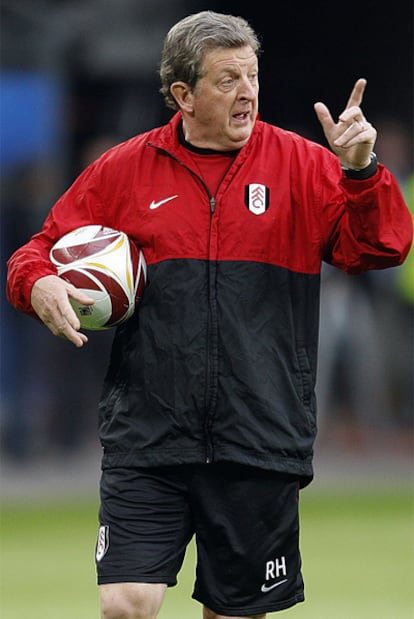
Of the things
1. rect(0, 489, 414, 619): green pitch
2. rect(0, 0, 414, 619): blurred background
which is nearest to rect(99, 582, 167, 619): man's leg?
rect(0, 489, 414, 619): green pitch

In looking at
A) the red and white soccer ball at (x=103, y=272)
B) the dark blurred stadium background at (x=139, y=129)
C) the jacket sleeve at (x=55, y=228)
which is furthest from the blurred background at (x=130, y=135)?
the red and white soccer ball at (x=103, y=272)

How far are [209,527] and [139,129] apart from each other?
28.7 feet

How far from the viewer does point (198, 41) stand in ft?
18.3

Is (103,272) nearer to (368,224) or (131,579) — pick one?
(368,224)

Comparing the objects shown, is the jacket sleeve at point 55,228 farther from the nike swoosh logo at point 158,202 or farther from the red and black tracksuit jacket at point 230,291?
the nike swoosh logo at point 158,202

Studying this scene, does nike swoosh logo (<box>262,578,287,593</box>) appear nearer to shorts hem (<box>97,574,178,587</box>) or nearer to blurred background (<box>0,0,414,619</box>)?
shorts hem (<box>97,574,178,587</box>)

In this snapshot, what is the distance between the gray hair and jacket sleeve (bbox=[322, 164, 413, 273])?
2.03 feet

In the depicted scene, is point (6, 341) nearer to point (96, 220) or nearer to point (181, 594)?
point (181, 594)

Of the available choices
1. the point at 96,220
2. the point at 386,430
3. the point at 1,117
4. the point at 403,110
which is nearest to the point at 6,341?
the point at 1,117

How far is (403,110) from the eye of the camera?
15047 millimetres

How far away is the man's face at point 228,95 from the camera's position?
5527mm

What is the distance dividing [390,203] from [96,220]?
3.72 ft

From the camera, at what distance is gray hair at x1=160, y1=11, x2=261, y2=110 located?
555cm

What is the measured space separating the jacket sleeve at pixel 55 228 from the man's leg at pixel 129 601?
1.04 m
